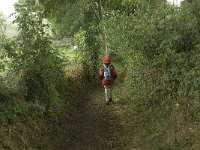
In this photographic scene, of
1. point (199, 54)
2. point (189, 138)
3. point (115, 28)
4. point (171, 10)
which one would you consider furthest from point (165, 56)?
point (115, 28)

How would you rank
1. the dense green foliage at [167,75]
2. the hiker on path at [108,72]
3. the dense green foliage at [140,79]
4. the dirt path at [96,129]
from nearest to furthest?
1. the dense green foliage at [167,75]
2. the dense green foliage at [140,79]
3. the dirt path at [96,129]
4. the hiker on path at [108,72]

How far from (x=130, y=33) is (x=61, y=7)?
36.4ft

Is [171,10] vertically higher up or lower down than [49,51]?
higher up

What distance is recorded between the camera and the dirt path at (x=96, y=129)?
1067cm

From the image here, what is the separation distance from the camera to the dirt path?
10.7 m

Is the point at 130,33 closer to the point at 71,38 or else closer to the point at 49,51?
the point at 49,51

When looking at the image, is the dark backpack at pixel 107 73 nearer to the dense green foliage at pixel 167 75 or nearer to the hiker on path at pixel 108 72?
the hiker on path at pixel 108 72

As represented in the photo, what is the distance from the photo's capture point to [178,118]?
954cm

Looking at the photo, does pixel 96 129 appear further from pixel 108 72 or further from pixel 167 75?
pixel 108 72

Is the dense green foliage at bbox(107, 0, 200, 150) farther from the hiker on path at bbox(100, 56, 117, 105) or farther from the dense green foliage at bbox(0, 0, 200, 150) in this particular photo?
the hiker on path at bbox(100, 56, 117, 105)

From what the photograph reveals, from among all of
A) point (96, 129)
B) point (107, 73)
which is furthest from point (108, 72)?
point (96, 129)

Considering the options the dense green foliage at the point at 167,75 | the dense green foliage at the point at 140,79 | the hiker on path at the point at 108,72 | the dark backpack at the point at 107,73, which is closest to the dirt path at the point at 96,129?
the dense green foliage at the point at 140,79

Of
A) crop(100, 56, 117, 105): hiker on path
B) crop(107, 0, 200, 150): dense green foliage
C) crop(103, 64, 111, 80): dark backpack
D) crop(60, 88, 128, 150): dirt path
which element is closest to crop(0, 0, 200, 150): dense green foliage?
crop(107, 0, 200, 150): dense green foliage

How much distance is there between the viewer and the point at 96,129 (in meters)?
12.2
